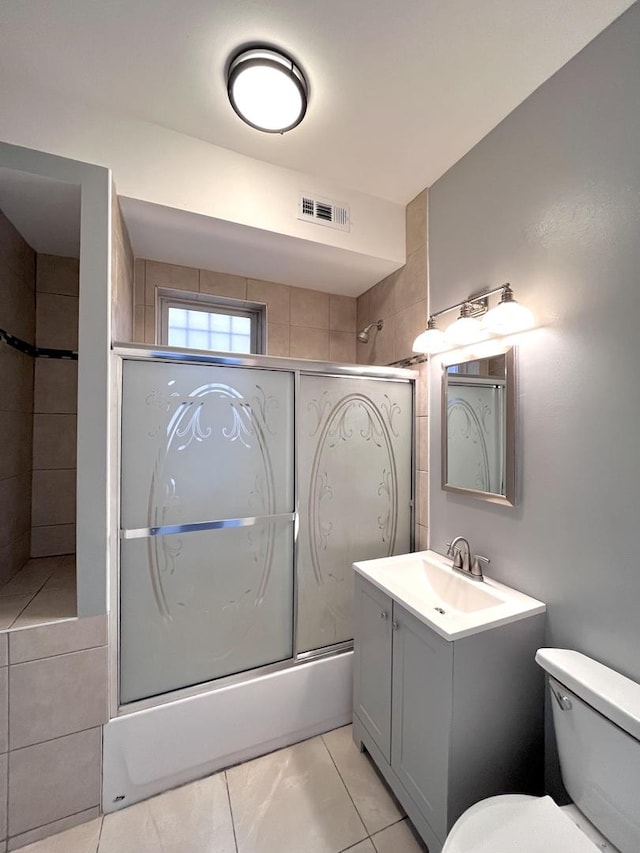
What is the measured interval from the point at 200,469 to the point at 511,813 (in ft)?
4.76

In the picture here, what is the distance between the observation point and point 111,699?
1.33 meters

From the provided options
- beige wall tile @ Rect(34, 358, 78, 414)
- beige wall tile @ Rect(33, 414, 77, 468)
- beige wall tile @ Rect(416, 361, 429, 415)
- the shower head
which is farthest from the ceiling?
beige wall tile @ Rect(33, 414, 77, 468)

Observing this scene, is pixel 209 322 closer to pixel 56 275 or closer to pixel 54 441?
pixel 56 275

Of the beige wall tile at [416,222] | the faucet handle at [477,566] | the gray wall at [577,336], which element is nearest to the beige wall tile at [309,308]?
the beige wall tile at [416,222]

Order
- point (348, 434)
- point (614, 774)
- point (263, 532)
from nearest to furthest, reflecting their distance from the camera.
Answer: point (614, 774) < point (263, 532) < point (348, 434)

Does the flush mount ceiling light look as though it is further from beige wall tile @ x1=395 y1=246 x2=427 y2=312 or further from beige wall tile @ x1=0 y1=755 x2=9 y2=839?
beige wall tile @ x1=0 y1=755 x2=9 y2=839

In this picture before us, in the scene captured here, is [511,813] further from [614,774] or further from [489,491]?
[489,491]

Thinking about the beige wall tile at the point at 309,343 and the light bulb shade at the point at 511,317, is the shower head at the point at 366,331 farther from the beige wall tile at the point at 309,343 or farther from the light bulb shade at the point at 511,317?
the light bulb shade at the point at 511,317

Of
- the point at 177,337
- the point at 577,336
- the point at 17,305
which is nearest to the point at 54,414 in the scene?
the point at 17,305

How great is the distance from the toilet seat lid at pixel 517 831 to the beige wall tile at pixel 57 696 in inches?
47.5

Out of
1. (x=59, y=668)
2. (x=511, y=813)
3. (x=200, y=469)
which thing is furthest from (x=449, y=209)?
(x=59, y=668)

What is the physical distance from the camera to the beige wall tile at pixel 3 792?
1.16 m

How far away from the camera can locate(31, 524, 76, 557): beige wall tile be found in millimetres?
1804

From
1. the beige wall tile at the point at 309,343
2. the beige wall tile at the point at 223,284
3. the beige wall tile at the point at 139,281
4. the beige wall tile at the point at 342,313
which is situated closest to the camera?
the beige wall tile at the point at 139,281
